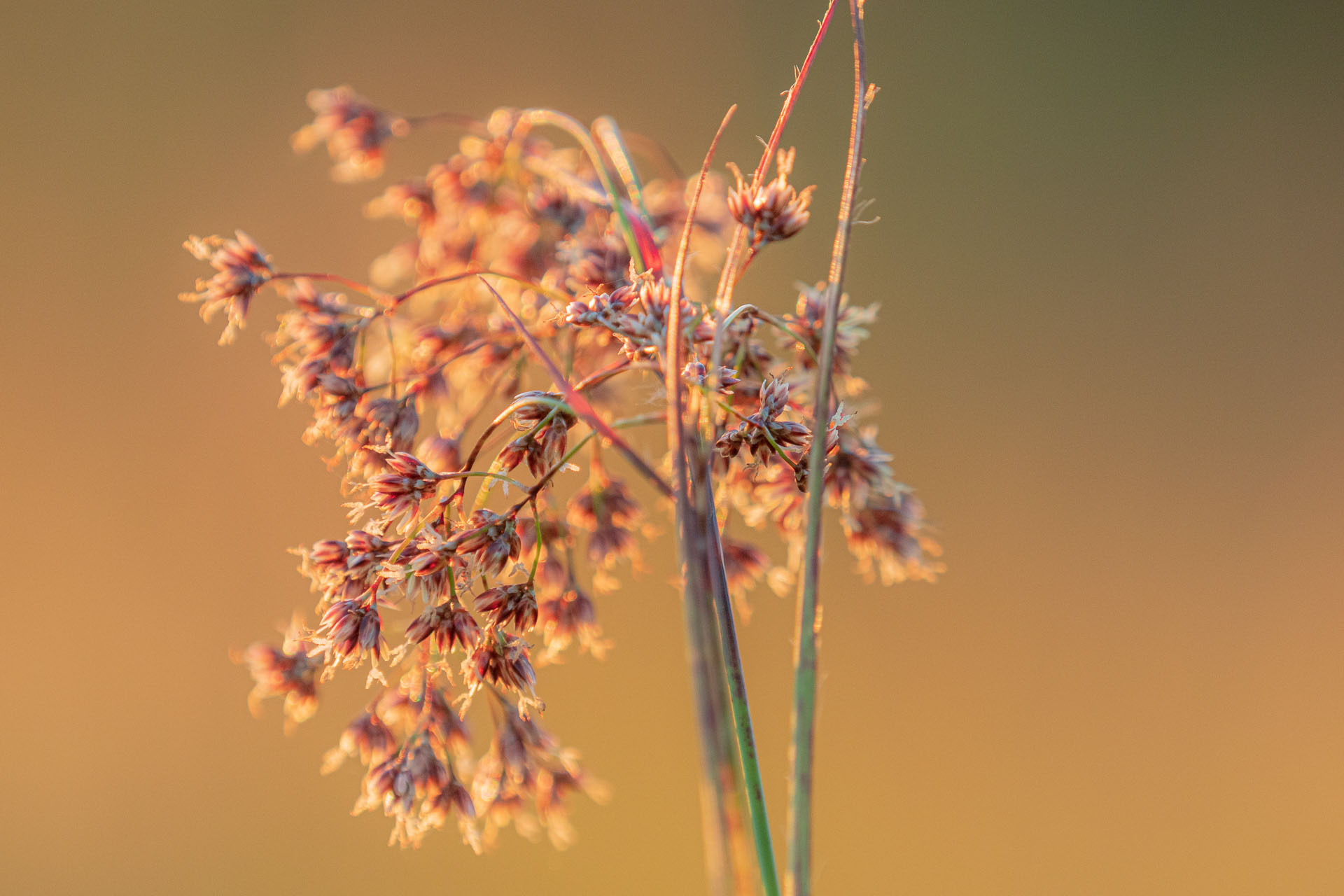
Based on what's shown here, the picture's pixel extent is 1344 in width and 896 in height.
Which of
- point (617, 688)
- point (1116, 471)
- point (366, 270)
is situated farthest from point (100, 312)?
point (1116, 471)

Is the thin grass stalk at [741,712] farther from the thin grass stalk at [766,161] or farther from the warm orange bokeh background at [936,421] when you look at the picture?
the warm orange bokeh background at [936,421]

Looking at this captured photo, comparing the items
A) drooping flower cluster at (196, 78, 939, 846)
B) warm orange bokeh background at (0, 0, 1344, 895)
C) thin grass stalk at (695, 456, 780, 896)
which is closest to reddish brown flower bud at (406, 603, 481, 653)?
drooping flower cluster at (196, 78, 939, 846)

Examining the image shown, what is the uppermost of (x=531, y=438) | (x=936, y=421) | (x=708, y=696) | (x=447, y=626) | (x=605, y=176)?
(x=936, y=421)

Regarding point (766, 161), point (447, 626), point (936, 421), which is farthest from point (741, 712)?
point (936, 421)

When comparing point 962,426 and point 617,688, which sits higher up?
point 962,426

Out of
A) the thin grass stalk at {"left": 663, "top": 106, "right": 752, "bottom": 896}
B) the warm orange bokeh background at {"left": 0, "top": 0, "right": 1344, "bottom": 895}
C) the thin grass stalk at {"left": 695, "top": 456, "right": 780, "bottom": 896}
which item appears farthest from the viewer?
the warm orange bokeh background at {"left": 0, "top": 0, "right": 1344, "bottom": 895}

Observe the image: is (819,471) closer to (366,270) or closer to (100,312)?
(366,270)

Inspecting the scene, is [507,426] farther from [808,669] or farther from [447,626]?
[808,669]

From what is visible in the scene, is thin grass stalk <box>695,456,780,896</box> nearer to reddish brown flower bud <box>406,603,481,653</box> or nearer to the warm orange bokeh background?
reddish brown flower bud <box>406,603,481,653</box>

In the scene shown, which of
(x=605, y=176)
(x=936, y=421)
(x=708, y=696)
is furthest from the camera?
(x=936, y=421)
